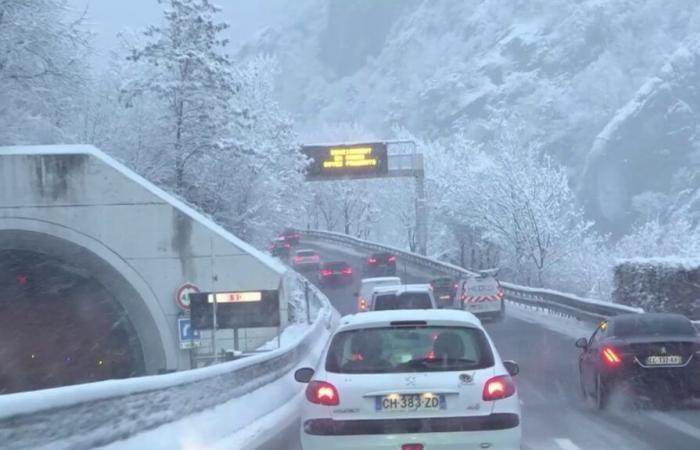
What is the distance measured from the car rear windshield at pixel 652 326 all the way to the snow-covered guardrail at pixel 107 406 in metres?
5.89

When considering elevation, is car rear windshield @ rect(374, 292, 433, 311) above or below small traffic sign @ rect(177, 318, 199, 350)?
above

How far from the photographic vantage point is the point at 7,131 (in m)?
34.8

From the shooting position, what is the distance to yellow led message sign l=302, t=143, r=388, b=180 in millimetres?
64625

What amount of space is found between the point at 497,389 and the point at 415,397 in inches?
27.6

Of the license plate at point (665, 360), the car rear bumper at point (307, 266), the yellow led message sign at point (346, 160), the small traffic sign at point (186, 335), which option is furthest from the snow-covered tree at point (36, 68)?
the car rear bumper at point (307, 266)

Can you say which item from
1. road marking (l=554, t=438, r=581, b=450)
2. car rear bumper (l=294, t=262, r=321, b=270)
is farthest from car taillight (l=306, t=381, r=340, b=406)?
car rear bumper (l=294, t=262, r=321, b=270)

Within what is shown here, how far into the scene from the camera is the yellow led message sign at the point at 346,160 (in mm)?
64625

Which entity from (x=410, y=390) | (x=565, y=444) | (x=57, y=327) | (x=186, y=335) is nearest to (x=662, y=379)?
(x=565, y=444)

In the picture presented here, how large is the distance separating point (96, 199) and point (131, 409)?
21164 mm

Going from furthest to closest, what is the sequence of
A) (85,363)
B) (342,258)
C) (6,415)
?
(342,258), (85,363), (6,415)

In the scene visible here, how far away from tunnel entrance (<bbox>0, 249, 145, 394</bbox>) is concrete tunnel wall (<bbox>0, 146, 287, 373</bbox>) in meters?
0.78

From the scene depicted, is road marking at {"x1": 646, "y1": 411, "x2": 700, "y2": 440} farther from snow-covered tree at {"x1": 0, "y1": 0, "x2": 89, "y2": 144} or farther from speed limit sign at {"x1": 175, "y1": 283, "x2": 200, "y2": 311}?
snow-covered tree at {"x1": 0, "y1": 0, "x2": 89, "y2": 144}

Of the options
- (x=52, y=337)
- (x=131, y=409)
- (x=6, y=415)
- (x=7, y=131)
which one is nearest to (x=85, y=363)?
(x=52, y=337)

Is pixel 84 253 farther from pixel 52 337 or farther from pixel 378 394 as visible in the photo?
pixel 378 394
